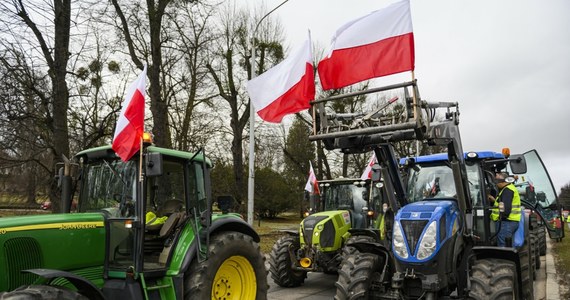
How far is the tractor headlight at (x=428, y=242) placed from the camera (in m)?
5.40

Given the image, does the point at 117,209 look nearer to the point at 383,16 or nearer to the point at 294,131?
the point at 383,16

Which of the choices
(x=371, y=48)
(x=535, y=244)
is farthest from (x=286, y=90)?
(x=535, y=244)

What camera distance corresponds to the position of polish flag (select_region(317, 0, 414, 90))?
559cm

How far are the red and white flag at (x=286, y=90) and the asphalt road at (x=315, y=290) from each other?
3.41 meters

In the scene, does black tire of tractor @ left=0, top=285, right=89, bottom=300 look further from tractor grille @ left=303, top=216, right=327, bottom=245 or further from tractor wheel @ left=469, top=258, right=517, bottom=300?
tractor grille @ left=303, top=216, right=327, bottom=245

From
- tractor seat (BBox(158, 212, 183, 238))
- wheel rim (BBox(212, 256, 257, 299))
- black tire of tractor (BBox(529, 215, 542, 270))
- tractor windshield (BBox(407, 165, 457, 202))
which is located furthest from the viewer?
black tire of tractor (BBox(529, 215, 542, 270))

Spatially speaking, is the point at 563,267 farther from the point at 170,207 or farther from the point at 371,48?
the point at 170,207

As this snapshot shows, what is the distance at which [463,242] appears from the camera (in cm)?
603

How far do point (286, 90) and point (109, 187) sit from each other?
2.65 metres

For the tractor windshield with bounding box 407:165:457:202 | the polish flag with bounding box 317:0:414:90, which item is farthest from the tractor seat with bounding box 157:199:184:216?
the tractor windshield with bounding box 407:165:457:202

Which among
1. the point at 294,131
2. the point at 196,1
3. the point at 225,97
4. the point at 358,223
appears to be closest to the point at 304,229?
the point at 358,223

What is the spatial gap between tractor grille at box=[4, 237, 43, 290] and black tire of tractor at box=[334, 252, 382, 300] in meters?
3.35

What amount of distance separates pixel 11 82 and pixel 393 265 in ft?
31.6

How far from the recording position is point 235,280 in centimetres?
619
